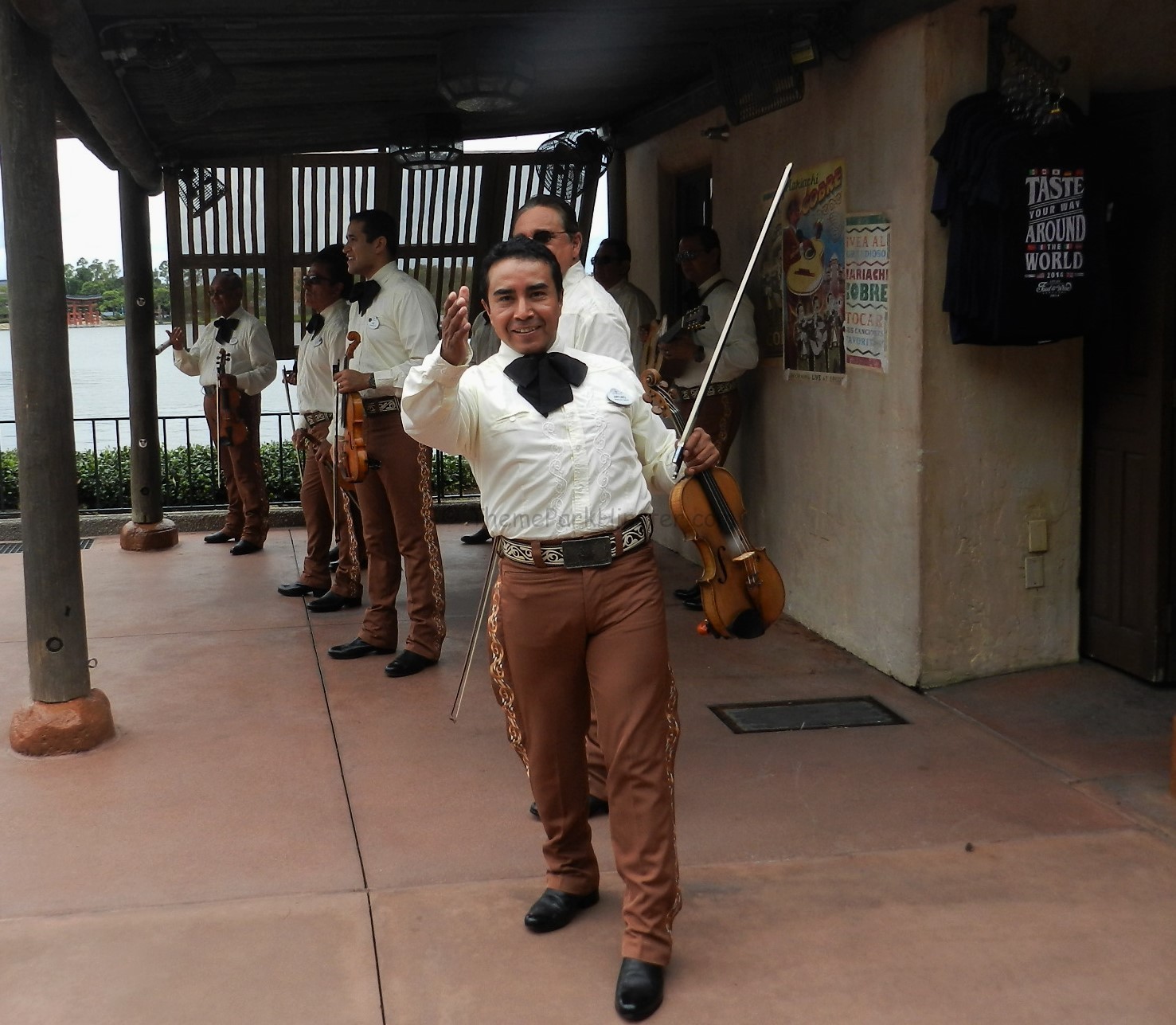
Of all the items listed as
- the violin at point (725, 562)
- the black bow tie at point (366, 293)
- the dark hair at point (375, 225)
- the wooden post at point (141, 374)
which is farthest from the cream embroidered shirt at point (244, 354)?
the violin at point (725, 562)

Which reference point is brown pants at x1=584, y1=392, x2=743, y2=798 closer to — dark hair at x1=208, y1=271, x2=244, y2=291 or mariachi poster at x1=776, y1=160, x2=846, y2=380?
mariachi poster at x1=776, y1=160, x2=846, y2=380

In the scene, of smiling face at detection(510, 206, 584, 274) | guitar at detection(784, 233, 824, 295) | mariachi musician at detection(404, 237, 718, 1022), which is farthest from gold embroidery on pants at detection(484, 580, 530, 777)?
guitar at detection(784, 233, 824, 295)

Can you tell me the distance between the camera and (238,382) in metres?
9.27

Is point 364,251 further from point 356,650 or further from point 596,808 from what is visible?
point 596,808

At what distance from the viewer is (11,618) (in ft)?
24.6

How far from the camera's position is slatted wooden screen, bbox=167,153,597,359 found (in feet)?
32.9

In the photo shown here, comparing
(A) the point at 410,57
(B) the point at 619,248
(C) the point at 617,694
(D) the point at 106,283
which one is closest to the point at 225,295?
(B) the point at 619,248

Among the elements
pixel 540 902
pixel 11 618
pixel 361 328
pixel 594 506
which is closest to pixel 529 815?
pixel 540 902

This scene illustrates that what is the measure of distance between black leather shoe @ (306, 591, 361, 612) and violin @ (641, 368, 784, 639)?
4.41 meters

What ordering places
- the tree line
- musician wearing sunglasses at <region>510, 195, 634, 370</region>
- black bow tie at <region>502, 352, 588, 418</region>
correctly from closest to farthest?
1. black bow tie at <region>502, 352, 588, 418</region>
2. musician wearing sunglasses at <region>510, 195, 634, 370</region>
3. the tree line

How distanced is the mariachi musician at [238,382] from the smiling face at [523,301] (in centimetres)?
615

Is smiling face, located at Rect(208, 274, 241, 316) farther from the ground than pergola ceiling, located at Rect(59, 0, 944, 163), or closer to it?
closer to it

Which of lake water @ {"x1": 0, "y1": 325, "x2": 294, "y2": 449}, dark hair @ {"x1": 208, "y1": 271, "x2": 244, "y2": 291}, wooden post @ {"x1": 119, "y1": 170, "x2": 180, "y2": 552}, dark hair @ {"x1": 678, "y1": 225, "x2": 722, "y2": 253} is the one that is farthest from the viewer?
lake water @ {"x1": 0, "y1": 325, "x2": 294, "y2": 449}

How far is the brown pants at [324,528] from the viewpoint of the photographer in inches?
285
